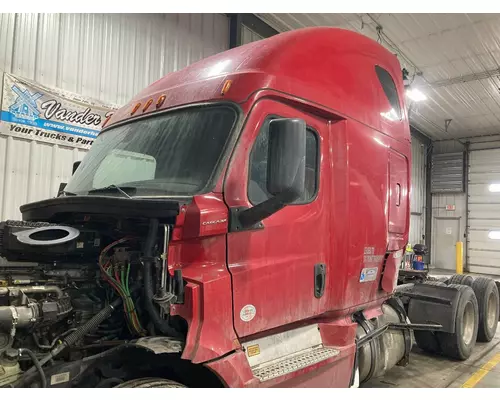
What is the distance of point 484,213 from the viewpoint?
1839 centimetres

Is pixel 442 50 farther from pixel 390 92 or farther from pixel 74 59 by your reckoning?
pixel 74 59

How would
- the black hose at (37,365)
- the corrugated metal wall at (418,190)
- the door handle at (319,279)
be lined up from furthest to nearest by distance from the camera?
the corrugated metal wall at (418,190) → the door handle at (319,279) → the black hose at (37,365)

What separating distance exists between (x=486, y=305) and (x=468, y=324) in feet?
2.53

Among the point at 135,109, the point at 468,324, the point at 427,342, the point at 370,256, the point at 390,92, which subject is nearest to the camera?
the point at 135,109

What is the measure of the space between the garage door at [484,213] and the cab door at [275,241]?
17890 millimetres

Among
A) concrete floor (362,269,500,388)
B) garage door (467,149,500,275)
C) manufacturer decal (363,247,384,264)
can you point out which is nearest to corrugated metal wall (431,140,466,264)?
garage door (467,149,500,275)

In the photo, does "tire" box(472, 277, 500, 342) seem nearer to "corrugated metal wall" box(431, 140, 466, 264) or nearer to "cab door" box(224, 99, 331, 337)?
"cab door" box(224, 99, 331, 337)

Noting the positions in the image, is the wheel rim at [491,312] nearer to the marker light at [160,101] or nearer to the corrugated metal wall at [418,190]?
the marker light at [160,101]

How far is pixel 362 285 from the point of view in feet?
11.9

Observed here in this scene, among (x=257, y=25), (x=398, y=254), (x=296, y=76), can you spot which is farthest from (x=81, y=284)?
(x=257, y=25)

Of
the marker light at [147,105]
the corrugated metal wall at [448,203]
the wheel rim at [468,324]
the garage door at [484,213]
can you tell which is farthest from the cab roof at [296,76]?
the corrugated metal wall at [448,203]

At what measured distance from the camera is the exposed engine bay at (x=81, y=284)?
2.10 metres

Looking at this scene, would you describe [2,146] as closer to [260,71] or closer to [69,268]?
[69,268]

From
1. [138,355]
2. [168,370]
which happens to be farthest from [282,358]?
[138,355]
